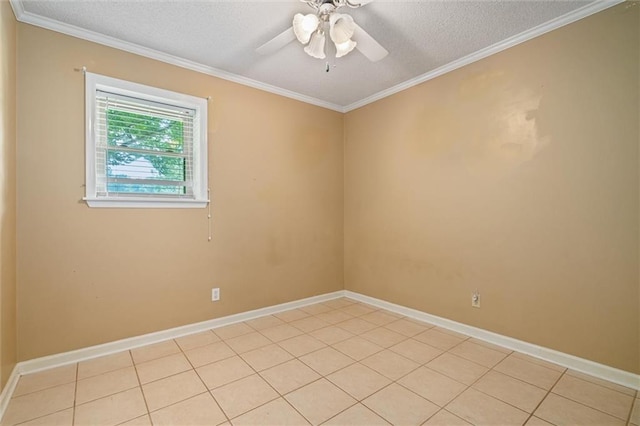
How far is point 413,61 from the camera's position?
8.96 ft

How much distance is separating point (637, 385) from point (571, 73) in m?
2.09

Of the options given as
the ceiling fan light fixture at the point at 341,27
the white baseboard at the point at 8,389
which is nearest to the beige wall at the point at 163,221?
the white baseboard at the point at 8,389

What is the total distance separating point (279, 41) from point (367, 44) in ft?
1.90

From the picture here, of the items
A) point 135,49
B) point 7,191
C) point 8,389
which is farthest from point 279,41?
point 8,389

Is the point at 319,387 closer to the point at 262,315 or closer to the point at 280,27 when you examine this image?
the point at 262,315

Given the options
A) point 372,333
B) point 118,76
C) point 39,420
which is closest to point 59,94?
point 118,76

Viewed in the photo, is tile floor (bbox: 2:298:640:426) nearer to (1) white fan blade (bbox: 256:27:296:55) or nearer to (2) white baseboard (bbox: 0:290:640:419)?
(2) white baseboard (bbox: 0:290:640:419)

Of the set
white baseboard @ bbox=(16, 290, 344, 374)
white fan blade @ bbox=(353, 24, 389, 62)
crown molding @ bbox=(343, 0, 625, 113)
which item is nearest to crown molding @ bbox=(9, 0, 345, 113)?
crown molding @ bbox=(343, 0, 625, 113)

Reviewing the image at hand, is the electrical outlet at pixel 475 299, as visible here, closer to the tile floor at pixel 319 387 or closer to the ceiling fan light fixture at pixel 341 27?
the tile floor at pixel 319 387

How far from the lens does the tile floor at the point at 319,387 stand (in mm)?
1645

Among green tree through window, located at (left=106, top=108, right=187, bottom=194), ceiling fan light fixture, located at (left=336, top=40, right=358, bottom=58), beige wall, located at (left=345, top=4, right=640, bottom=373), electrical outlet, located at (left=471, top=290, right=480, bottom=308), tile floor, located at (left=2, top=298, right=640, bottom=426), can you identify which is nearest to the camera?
tile floor, located at (left=2, top=298, right=640, bottom=426)

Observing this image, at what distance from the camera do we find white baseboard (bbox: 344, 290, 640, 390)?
193cm

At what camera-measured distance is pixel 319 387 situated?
193cm

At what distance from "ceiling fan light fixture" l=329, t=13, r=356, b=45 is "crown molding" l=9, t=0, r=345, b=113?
1512mm
